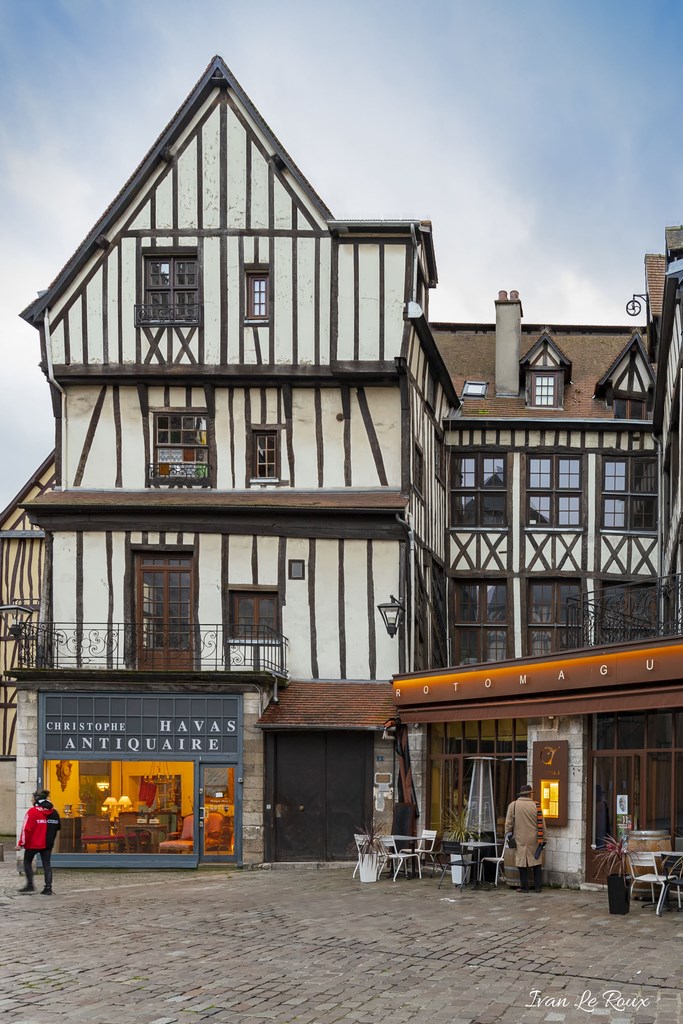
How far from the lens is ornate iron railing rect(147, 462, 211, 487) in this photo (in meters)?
19.3

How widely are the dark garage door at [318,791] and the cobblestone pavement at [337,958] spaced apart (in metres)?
3.33

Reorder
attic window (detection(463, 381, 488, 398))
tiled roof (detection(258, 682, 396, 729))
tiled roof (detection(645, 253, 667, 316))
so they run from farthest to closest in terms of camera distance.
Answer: attic window (detection(463, 381, 488, 398)), tiled roof (detection(645, 253, 667, 316)), tiled roof (detection(258, 682, 396, 729))

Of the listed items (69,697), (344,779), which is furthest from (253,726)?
(69,697)

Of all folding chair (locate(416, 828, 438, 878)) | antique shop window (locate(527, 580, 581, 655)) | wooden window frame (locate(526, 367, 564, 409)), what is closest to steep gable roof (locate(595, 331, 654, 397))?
wooden window frame (locate(526, 367, 564, 409))

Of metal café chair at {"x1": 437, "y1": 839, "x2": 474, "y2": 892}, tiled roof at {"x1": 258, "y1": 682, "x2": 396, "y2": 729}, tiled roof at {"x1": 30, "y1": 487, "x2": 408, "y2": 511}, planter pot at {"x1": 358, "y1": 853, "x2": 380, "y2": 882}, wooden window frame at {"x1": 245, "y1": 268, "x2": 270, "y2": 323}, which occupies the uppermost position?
wooden window frame at {"x1": 245, "y1": 268, "x2": 270, "y2": 323}

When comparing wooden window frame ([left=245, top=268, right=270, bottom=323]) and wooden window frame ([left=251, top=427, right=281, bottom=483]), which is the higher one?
wooden window frame ([left=245, top=268, right=270, bottom=323])

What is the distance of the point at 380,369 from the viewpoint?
18750 mm

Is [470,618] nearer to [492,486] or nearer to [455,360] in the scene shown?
[492,486]

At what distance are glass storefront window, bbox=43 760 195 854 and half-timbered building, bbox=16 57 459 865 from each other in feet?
0.11

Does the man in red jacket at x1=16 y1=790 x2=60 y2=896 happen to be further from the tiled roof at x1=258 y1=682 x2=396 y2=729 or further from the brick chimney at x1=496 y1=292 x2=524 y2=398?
the brick chimney at x1=496 y1=292 x2=524 y2=398

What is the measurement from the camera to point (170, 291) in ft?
63.3

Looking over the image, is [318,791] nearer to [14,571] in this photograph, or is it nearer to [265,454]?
[265,454]

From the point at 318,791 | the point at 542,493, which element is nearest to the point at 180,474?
the point at 318,791

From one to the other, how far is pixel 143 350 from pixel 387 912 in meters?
10.1
